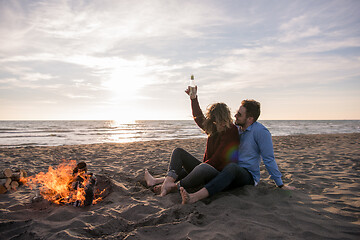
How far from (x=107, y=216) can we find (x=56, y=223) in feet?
2.01

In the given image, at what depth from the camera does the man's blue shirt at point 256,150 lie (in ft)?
10.9

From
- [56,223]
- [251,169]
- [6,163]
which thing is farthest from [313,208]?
[6,163]

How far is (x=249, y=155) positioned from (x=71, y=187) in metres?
2.95

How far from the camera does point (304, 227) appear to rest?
8.13 feet

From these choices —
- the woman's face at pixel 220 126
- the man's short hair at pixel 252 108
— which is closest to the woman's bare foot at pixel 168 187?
the woman's face at pixel 220 126

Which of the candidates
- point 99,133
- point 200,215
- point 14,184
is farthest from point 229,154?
point 99,133

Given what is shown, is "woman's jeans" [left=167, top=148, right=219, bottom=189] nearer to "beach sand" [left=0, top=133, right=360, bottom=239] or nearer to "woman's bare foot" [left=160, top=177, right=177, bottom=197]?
"woman's bare foot" [left=160, top=177, right=177, bottom=197]

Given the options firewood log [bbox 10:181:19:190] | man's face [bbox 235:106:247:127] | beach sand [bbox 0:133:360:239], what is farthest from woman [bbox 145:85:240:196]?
firewood log [bbox 10:181:19:190]

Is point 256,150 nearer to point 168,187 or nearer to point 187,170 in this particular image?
point 187,170

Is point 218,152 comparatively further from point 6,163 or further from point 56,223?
point 6,163

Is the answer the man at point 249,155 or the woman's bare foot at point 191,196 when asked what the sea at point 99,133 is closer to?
the man at point 249,155

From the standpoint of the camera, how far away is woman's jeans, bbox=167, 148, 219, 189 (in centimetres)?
324

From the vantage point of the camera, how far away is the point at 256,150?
11.4 feet

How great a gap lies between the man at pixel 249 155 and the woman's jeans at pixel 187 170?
148mm
